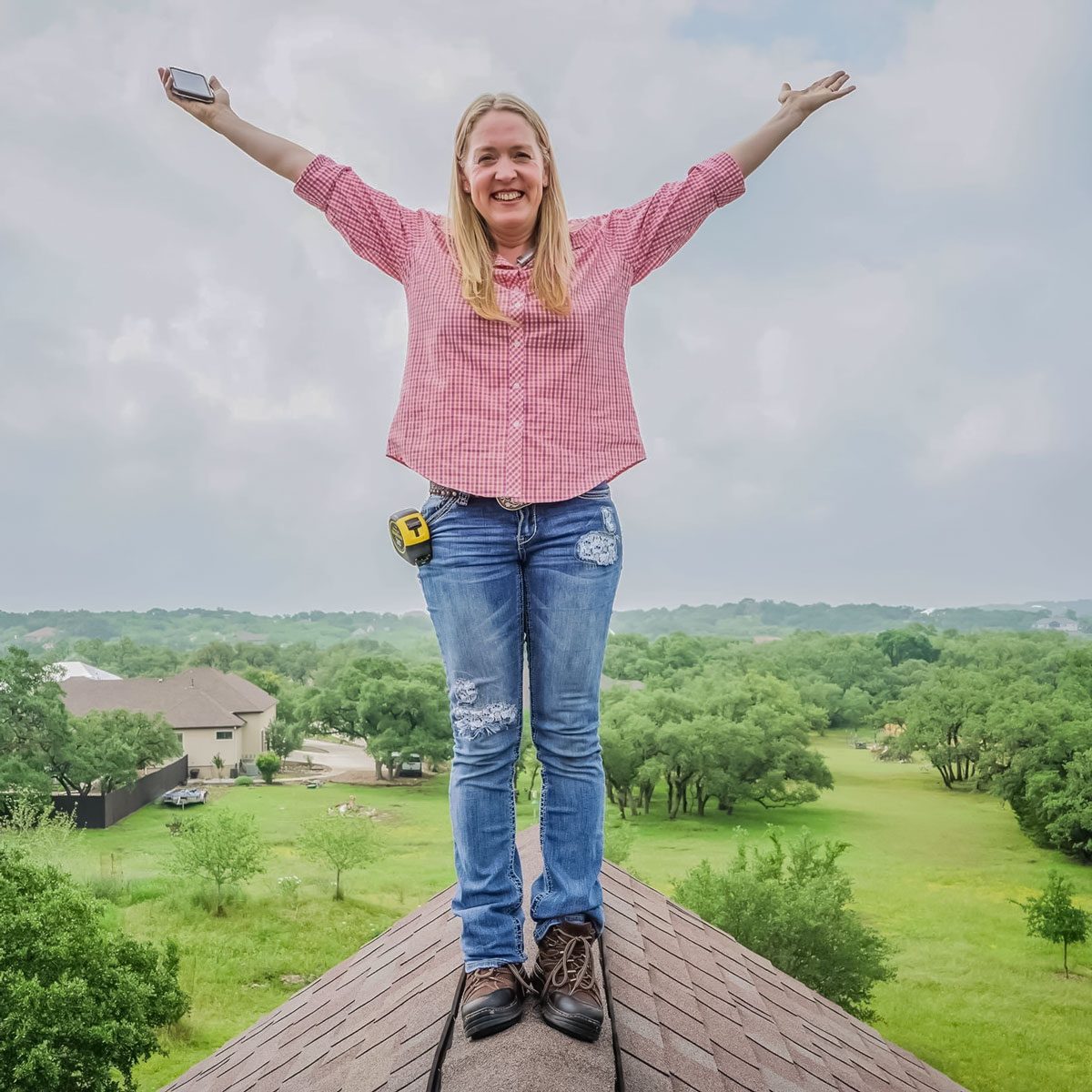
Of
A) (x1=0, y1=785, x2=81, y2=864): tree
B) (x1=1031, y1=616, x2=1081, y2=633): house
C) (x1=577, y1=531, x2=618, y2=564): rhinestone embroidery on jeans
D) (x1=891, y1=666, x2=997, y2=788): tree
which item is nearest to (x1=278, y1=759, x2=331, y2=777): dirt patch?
(x1=0, y1=785, x2=81, y2=864): tree

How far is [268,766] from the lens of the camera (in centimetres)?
2764

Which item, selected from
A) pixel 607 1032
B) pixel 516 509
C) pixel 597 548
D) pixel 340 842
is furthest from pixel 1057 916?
pixel 516 509

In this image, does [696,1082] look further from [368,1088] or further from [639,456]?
[639,456]

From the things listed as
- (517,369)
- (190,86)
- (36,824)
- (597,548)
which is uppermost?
(190,86)

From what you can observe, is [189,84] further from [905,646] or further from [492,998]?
[905,646]

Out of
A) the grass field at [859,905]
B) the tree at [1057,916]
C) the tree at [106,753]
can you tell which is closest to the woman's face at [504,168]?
the grass field at [859,905]

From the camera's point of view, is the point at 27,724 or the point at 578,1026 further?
the point at 27,724

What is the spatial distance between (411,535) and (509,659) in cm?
33

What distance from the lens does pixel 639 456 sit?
89.7 inches

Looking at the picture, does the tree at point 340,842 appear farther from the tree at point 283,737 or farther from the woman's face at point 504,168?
the woman's face at point 504,168

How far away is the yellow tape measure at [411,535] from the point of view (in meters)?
2.09

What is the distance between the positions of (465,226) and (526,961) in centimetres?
164

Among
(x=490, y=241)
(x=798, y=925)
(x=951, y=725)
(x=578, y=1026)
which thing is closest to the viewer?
(x=578, y=1026)

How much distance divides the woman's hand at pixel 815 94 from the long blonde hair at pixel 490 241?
0.71 meters
